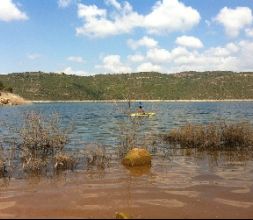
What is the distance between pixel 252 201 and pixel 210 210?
1.68m

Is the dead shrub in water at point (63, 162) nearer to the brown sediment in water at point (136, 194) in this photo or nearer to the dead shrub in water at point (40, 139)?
the brown sediment in water at point (136, 194)

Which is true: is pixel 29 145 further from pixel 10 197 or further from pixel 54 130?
pixel 10 197

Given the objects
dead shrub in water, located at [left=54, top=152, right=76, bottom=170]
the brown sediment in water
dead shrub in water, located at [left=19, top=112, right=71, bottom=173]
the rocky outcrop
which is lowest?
the brown sediment in water

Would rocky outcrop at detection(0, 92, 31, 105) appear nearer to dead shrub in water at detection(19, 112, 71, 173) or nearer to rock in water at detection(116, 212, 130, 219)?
dead shrub in water at detection(19, 112, 71, 173)


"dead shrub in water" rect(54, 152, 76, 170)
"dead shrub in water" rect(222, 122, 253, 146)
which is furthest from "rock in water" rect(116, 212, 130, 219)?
"dead shrub in water" rect(222, 122, 253, 146)

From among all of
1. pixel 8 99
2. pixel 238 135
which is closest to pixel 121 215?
pixel 238 135

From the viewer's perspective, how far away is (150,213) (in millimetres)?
11438

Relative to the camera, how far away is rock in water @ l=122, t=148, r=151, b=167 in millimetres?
18922

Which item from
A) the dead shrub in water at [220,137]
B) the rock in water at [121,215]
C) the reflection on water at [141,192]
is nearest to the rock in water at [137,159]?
the reflection on water at [141,192]

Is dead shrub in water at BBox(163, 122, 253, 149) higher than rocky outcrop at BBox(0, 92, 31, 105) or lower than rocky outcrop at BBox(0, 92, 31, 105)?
lower

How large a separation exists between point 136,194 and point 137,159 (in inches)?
210

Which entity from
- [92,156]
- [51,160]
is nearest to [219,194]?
[92,156]

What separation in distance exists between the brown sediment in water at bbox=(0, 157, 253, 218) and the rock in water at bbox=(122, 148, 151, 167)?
74 centimetres

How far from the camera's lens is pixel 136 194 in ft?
44.9
